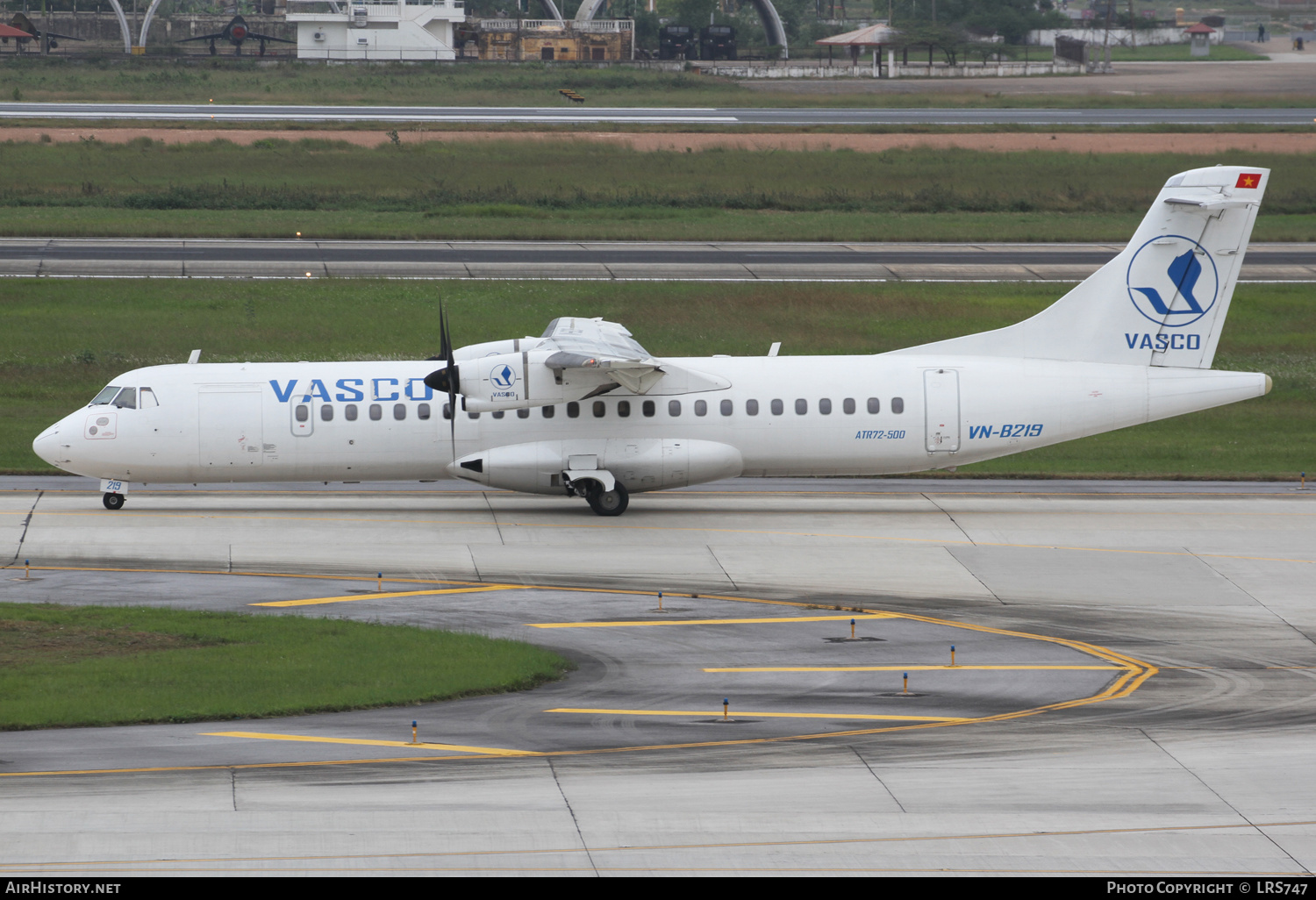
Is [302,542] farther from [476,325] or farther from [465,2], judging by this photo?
[465,2]

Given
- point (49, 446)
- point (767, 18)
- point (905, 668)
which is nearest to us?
point (905, 668)

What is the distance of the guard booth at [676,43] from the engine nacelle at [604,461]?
403 feet

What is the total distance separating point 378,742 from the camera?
683 inches

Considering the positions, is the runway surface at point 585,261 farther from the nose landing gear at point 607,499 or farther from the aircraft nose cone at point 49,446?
the nose landing gear at point 607,499

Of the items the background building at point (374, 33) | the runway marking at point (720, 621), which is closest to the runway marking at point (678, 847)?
the runway marking at point (720, 621)

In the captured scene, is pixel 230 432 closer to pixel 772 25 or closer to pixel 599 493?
pixel 599 493

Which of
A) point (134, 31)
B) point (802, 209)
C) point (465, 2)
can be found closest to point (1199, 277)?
point (802, 209)

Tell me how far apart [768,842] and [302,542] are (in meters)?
15.8

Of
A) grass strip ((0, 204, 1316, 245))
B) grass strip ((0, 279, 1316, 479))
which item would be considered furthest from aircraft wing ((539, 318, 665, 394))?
grass strip ((0, 204, 1316, 245))

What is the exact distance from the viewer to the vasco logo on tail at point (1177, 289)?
3116 centimetres

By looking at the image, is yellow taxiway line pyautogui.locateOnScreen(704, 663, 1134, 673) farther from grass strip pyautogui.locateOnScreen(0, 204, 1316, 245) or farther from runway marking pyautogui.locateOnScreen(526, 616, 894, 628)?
grass strip pyautogui.locateOnScreen(0, 204, 1316, 245)

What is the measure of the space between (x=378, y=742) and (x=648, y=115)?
87856 mm

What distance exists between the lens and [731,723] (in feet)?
59.8

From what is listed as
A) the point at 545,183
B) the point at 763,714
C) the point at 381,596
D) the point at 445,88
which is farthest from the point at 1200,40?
the point at 763,714
